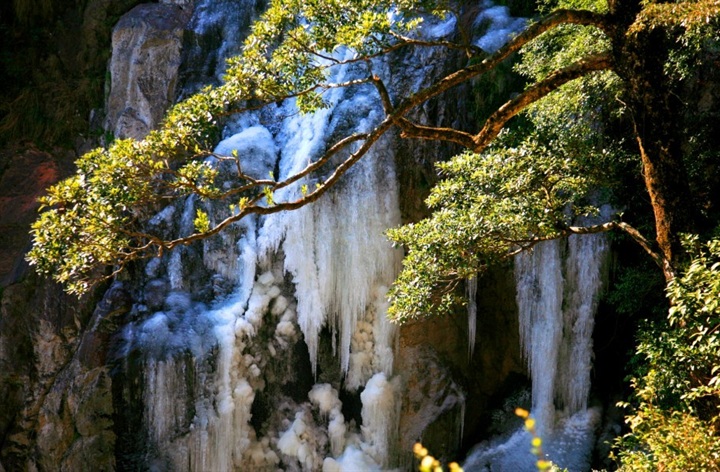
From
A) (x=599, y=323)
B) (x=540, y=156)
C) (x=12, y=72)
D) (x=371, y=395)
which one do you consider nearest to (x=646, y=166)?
(x=540, y=156)

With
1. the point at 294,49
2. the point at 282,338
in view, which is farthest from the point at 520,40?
the point at 282,338

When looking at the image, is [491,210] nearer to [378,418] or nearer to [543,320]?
[543,320]

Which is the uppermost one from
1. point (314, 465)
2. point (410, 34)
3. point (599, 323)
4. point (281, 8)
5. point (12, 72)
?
point (12, 72)

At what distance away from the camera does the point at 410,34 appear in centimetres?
938

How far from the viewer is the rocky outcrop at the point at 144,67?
10.7 meters

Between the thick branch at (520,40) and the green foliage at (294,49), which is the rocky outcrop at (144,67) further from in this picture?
the thick branch at (520,40)

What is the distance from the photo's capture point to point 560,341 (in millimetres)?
7977

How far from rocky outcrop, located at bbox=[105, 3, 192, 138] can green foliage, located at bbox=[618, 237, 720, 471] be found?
26.0ft

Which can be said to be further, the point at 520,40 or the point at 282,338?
the point at 282,338

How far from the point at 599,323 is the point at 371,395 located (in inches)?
104

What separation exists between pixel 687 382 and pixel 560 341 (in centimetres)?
343

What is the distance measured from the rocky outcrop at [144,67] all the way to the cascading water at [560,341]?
5733 millimetres

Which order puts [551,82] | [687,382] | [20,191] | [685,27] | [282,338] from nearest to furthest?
[687,382]
[551,82]
[685,27]
[282,338]
[20,191]

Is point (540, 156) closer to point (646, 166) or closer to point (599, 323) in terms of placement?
point (646, 166)
